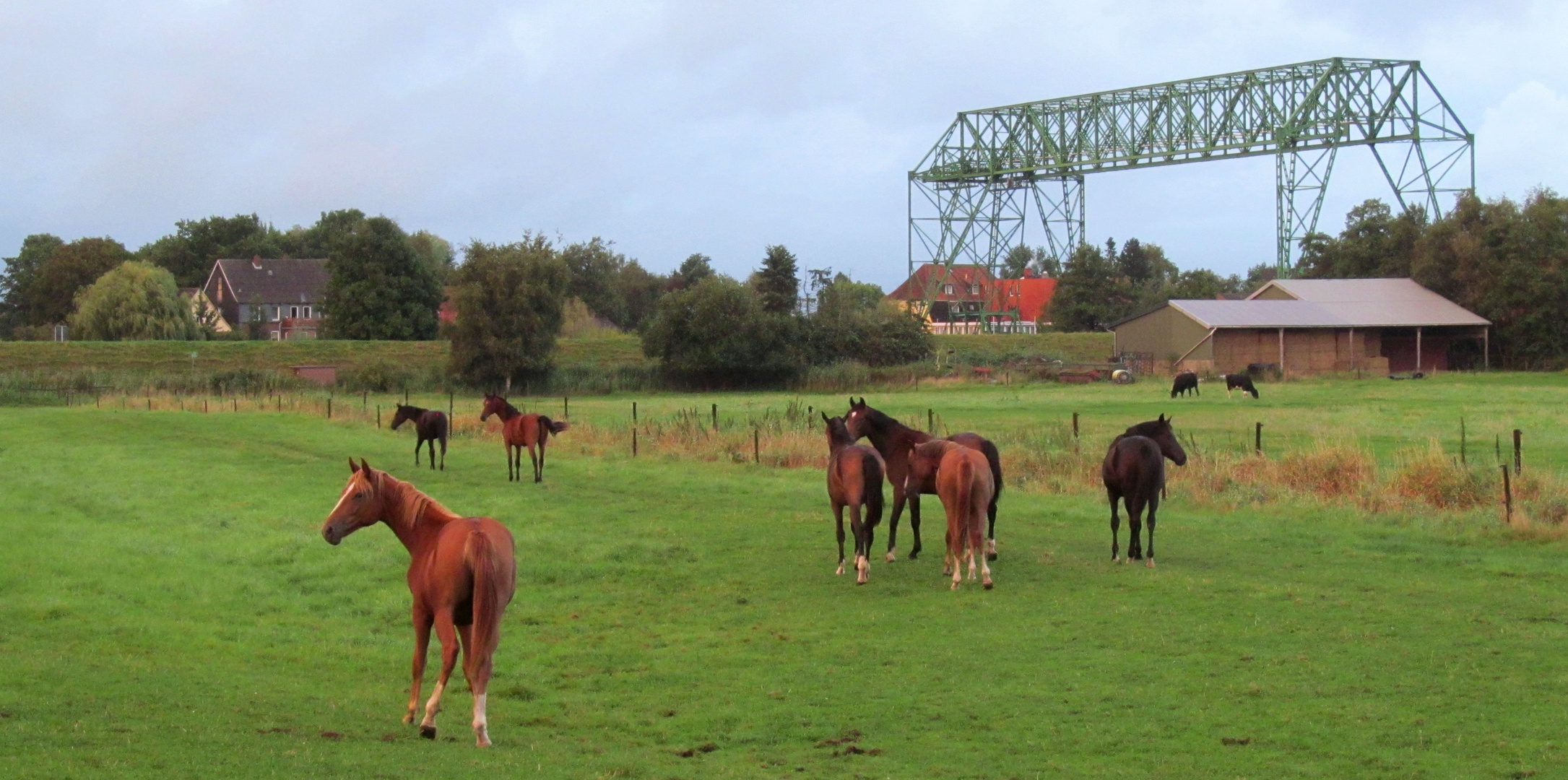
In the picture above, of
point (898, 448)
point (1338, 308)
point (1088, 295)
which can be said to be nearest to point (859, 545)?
point (898, 448)

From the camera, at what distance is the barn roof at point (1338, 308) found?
68.9 m

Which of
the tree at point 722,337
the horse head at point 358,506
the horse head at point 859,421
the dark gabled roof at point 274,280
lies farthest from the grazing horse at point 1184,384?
the dark gabled roof at point 274,280

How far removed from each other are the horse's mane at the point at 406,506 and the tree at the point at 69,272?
357 ft

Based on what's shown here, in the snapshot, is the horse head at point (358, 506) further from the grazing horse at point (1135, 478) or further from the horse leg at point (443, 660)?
the grazing horse at point (1135, 478)

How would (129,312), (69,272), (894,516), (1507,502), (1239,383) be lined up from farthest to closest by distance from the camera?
(69,272), (129,312), (1239,383), (1507,502), (894,516)

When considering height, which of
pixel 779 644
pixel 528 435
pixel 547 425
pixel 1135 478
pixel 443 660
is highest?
pixel 547 425

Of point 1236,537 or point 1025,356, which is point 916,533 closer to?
point 1236,537

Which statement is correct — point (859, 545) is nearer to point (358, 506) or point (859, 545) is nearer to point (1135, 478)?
point (1135, 478)

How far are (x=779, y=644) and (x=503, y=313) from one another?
2293 inches

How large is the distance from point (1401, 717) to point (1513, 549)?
359 inches

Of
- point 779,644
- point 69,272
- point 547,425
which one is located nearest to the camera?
point 779,644

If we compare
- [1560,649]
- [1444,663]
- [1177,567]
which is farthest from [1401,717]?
[1177,567]

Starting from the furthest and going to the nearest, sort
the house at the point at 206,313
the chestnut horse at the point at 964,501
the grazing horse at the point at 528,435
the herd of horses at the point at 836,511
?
the house at the point at 206,313 → the grazing horse at the point at 528,435 → the chestnut horse at the point at 964,501 → the herd of horses at the point at 836,511

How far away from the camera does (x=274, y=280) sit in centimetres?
11125
